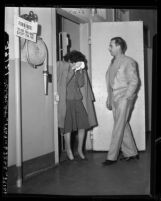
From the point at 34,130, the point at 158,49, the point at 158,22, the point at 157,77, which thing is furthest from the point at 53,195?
the point at 158,22

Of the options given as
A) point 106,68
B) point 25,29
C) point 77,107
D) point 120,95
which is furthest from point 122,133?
point 25,29

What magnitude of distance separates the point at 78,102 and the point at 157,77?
2.07ft

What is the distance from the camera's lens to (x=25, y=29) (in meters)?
1.77

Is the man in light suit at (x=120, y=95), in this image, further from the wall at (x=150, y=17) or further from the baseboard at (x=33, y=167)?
the baseboard at (x=33, y=167)

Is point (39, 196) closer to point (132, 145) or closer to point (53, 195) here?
point (53, 195)

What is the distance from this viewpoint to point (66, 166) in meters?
2.03

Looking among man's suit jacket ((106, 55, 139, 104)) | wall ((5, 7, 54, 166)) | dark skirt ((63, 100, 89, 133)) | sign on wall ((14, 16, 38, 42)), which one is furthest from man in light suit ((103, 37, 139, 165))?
sign on wall ((14, 16, 38, 42))

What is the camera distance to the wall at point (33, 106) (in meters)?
1.82

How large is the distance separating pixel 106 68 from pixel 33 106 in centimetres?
65

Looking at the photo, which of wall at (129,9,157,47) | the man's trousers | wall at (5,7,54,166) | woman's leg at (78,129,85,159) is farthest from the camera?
woman's leg at (78,129,85,159)

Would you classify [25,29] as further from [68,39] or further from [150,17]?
[150,17]

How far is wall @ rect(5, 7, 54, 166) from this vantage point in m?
1.82

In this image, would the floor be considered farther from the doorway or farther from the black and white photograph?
the doorway

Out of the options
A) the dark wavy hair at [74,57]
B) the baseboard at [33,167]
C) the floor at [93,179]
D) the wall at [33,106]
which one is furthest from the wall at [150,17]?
the baseboard at [33,167]
